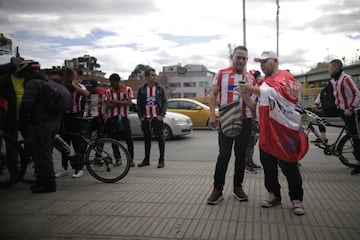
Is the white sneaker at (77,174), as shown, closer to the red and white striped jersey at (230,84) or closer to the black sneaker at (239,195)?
the black sneaker at (239,195)

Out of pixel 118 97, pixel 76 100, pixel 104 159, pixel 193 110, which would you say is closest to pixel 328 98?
pixel 118 97

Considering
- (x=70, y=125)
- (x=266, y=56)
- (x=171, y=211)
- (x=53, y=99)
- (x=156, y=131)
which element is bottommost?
(x=171, y=211)

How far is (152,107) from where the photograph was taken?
690cm

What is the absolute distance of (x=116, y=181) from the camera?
18.3 feet

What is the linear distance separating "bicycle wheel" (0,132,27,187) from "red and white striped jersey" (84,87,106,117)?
1618 mm

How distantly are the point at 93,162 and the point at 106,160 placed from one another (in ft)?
0.71

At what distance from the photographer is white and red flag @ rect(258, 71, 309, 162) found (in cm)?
380

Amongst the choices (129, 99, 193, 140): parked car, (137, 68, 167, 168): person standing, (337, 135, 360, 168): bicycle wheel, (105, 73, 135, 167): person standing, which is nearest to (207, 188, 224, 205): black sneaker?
(137, 68, 167, 168): person standing

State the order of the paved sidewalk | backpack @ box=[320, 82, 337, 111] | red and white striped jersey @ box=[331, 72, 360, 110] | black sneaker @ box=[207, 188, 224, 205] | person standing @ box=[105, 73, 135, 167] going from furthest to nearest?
person standing @ box=[105, 73, 135, 167], backpack @ box=[320, 82, 337, 111], red and white striped jersey @ box=[331, 72, 360, 110], black sneaker @ box=[207, 188, 224, 205], the paved sidewalk

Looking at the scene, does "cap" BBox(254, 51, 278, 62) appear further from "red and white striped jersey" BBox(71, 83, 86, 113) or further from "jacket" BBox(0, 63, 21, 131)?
"jacket" BBox(0, 63, 21, 131)

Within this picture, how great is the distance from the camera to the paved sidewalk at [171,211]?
3434 mm

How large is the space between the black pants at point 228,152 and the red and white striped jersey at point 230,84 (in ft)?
0.59

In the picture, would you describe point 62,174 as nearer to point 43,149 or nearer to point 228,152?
point 43,149

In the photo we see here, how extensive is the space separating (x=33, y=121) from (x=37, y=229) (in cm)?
186
